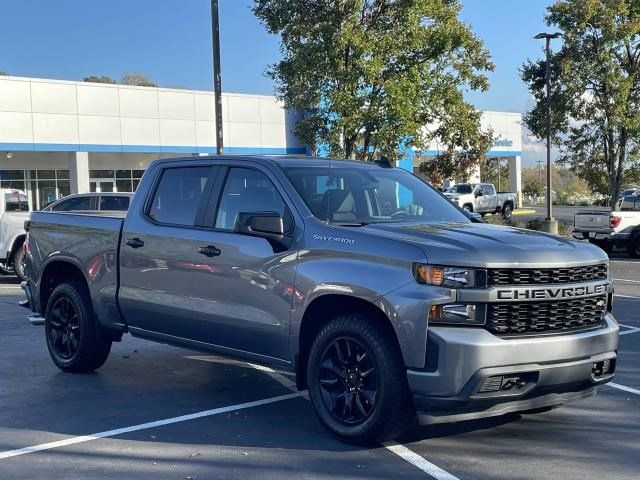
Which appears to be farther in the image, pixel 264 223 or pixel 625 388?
pixel 625 388

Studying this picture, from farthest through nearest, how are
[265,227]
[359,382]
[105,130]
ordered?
1. [105,130]
2. [265,227]
3. [359,382]

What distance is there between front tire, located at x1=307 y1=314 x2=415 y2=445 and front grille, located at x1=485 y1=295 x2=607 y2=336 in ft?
2.17

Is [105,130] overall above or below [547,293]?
above

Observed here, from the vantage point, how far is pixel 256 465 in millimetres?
4926

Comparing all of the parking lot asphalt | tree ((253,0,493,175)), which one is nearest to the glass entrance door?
tree ((253,0,493,175))

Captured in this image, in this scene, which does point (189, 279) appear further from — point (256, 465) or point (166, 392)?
point (256, 465)

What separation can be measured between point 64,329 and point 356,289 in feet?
12.8

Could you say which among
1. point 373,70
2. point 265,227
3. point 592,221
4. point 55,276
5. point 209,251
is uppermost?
point 373,70

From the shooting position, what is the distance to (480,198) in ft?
137

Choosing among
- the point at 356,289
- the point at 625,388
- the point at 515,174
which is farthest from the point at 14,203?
the point at 515,174

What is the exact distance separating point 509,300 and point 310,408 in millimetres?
2159

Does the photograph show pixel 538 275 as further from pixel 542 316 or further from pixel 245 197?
pixel 245 197

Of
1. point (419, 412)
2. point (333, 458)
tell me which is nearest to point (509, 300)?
point (419, 412)

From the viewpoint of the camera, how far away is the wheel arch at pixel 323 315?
5.11 metres
